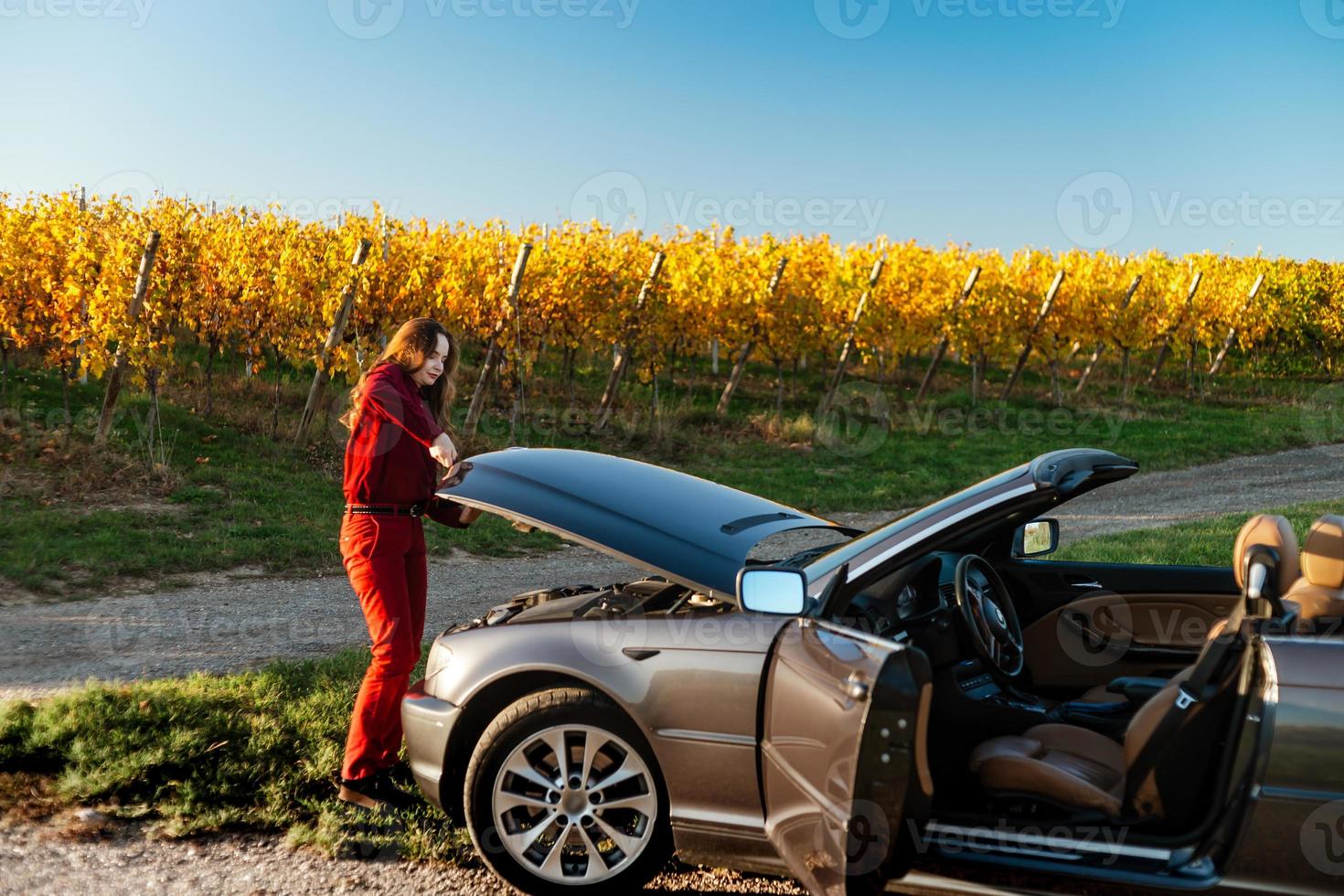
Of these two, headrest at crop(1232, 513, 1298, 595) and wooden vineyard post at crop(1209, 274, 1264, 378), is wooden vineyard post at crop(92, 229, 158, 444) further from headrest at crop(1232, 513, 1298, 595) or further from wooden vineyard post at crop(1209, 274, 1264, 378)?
wooden vineyard post at crop(1209, 274, 1264, 378)

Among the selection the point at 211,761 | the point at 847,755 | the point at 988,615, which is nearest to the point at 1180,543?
the point at 988,615

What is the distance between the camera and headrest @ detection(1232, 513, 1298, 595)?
3.17 metres

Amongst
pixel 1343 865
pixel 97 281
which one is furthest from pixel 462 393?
pixel 1343 865

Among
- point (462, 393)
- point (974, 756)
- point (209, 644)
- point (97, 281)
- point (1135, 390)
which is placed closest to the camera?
point (974, 756)

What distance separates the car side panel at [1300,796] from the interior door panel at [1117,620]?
1728mm

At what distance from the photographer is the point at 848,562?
11.6 feet

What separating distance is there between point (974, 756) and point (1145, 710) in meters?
0.53

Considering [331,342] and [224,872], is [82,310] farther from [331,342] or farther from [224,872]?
[224,872]

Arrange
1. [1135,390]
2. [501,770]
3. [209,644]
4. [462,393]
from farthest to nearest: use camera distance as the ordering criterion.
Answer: [1135,390], [462,393], [209,644], [501,770]

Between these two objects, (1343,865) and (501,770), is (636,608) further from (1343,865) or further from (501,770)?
(1343,865)

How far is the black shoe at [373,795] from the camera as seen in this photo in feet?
14.3

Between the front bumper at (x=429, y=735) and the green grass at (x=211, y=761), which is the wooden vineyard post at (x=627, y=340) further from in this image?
the front bumper at (x=429, y=735)

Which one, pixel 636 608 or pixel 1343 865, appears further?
pixel 636 608

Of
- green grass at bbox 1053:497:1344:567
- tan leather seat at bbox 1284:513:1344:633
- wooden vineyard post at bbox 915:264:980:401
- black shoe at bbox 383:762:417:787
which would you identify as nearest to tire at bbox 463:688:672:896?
black shoe at bbox 383:762:417:787
